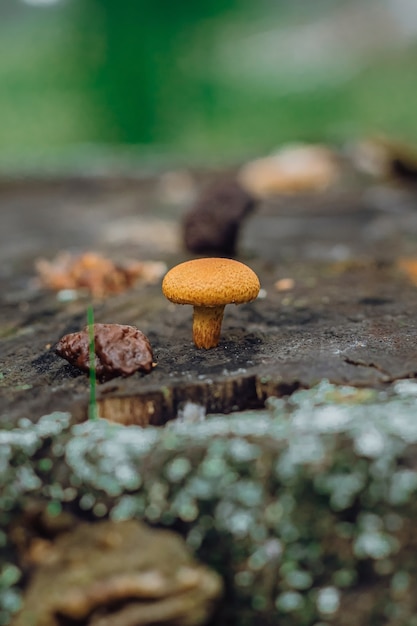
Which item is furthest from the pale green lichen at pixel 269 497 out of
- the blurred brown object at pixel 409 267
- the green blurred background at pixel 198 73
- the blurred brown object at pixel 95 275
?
the green blurred background at pixel 198 73

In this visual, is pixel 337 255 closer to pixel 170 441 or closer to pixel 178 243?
pixel 178 243

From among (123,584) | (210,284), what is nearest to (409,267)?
(210,284)

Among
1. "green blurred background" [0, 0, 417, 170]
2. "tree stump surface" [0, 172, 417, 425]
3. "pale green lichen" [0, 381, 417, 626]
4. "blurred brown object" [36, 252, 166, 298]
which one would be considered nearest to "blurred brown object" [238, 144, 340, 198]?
"tree stump surface" [0, 172, 417, 425]

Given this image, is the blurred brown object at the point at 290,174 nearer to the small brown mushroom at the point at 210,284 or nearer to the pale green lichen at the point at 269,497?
the small brown mushroom at the point at 210,284

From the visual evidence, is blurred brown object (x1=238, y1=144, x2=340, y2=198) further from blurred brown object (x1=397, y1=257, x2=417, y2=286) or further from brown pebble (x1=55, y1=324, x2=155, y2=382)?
brown pebble (x1=55, y1=324, x2=155, y2=382)

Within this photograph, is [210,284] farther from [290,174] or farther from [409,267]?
[290,174]
